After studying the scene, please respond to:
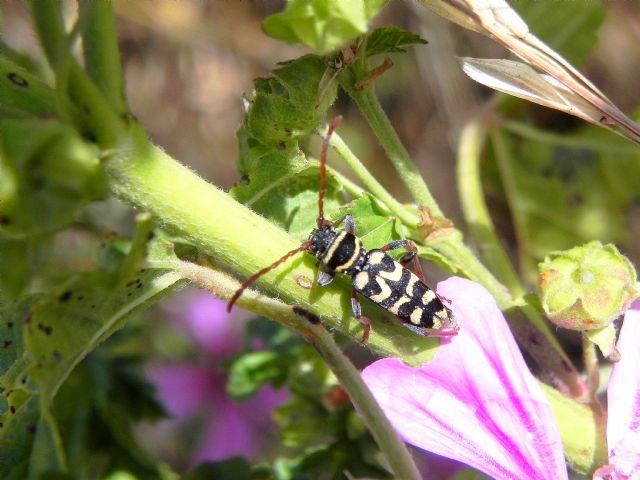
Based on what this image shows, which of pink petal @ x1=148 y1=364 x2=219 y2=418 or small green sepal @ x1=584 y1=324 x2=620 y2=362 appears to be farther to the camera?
pink petal @ x1=148 y1=364 x2=219 y2=418

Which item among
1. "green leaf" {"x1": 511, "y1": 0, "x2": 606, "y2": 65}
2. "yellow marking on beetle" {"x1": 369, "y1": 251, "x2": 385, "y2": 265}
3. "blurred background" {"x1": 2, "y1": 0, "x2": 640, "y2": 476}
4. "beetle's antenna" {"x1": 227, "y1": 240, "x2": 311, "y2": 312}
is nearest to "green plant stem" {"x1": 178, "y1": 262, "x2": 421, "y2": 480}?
"beetle's antenna" {"x1": 227, "y1": 240, "x2": 311, "y2": 312}

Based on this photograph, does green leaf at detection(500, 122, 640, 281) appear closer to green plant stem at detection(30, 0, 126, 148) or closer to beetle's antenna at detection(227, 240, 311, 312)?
beetle's antenna at detection(227, 240, 311, 312)

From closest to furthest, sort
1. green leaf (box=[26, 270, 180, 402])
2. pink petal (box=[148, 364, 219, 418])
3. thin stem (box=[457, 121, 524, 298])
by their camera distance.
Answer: green leaf (box=[26, 270, 180, 402]), thin stem (box=[457, 121, 524, 298]), pink petal (box=[148, 364, 219, 418])

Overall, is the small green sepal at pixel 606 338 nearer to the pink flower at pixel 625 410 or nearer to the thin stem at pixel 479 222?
the pink flower at pixel 625 410

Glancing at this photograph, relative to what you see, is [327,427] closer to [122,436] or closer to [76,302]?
[122,436]

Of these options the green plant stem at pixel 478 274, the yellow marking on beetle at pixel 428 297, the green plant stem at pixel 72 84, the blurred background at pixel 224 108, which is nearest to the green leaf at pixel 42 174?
the green plant stem at pixel 72 84

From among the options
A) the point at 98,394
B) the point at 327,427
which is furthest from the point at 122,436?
the point at 327,427

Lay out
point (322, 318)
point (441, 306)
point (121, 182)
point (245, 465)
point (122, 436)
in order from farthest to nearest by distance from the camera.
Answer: point (122, 436) → point (245, 465) → point (441, 306) → point (322, 318) → point (121, 182)
